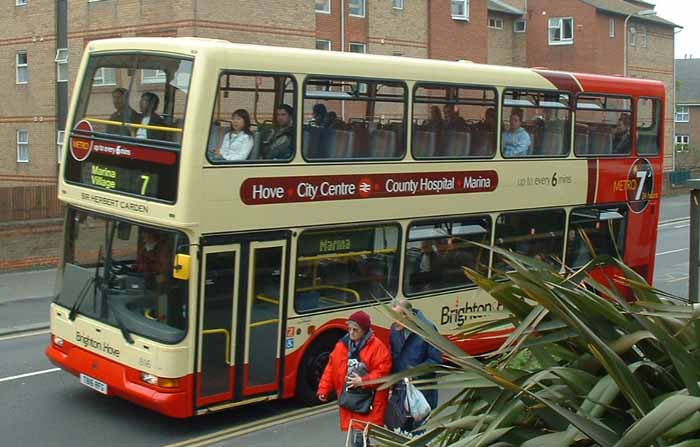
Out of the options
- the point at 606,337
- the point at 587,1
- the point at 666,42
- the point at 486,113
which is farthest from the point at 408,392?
the point at 666,42

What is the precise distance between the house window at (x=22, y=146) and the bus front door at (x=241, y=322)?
84.5 ft

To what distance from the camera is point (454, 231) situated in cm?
1256

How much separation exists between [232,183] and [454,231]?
3704 millimetres

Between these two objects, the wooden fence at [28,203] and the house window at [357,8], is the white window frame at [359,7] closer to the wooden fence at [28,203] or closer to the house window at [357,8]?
the house window at [357,8]

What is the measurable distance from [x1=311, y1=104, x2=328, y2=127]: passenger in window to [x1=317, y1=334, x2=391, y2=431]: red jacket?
11.4 feet

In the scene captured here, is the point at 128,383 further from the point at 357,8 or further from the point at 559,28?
the point at 559,28

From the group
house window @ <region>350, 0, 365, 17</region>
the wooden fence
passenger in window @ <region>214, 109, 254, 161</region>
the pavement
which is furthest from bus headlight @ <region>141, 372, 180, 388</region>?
house window @ <region>350, 0, 365, 17</region>

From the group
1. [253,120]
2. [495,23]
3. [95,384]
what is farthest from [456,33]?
[95,384]

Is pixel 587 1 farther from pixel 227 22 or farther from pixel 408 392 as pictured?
pixel 408 392

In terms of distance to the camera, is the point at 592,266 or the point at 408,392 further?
the point at 408,392

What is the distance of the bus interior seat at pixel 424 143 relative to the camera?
11.9 metres

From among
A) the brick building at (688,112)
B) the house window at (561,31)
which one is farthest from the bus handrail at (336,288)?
the brick building at (688,112)

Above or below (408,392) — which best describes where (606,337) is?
above

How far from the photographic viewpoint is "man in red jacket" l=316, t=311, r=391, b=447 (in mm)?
7883
